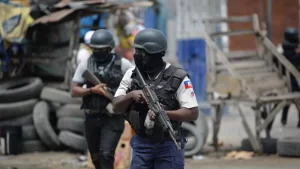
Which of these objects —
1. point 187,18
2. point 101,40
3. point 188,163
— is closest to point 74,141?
point 188,163

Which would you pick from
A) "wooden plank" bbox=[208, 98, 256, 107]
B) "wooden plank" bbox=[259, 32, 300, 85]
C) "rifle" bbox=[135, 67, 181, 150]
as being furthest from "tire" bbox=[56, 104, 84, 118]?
"rifle" bbox=[135, 67, 181, 150]

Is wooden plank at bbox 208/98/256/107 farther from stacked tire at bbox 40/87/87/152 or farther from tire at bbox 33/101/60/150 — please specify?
tire at bbox 33/101/60/150

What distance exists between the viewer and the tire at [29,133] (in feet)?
30.5

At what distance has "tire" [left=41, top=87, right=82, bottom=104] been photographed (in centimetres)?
930

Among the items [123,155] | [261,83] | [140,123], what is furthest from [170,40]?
[140,123]

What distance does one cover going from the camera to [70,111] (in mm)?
9148

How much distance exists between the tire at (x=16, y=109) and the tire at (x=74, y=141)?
777mm

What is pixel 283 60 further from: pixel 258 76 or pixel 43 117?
pixel 43 117

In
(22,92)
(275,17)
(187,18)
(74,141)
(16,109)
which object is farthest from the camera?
(187,18)

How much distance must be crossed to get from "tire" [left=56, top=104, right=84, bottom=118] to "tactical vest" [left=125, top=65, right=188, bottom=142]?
4528mm

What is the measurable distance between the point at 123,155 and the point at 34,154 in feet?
5.91

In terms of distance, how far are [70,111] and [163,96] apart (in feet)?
15.8

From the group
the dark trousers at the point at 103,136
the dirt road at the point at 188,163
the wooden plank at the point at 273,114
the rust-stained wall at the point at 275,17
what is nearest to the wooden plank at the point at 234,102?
the wooden plank at the point at 273,114

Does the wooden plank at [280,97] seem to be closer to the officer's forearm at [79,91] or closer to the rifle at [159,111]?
the officer's forearm at [79,91]
